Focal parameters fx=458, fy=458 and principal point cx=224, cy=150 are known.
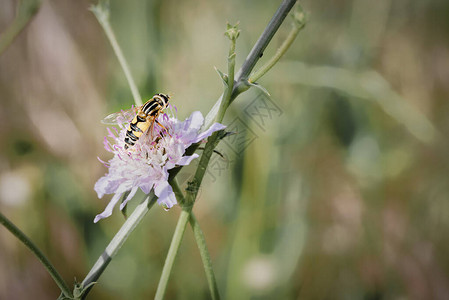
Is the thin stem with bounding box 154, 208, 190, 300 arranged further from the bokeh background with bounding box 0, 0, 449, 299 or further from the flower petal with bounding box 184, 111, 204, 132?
the bokeh background with bounding box 0, 0, 449, 299

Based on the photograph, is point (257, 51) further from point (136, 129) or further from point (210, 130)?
point (136, 129)

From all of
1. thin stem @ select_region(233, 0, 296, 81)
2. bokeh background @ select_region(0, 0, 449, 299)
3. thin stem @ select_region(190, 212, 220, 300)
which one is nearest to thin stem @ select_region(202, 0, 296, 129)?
thin stem @ select_region(233, 0, 296, 81)

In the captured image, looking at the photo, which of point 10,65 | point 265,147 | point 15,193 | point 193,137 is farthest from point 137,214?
point 10,65

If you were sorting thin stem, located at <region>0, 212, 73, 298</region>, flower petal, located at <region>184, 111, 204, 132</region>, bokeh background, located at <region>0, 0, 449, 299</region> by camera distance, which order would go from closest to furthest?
thin stem, located at <region>0, 212, 73, 298</region>, flower petal, located at <region>184, 111, 204, 132</region>, bokeh background, located at <region>0, 0, 449, 299</region>

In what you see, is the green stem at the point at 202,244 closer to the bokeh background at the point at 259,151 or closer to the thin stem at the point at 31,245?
the thin stem at the point at 31,245

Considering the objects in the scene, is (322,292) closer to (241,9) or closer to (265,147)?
(265,147)
